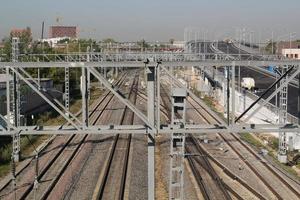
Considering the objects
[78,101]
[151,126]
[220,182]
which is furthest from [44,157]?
[78,101]

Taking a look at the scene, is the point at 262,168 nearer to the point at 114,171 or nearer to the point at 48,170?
the point at 114,171

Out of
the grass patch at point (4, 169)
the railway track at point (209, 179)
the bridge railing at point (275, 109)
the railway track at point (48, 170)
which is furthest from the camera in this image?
the bridge railing at point (275, 109)

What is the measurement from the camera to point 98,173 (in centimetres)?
1692

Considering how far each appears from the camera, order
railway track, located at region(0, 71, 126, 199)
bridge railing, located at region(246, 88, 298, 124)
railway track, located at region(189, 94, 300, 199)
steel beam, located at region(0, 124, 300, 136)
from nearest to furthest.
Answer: steel beam, located at region(0, 124, 300, 136), railway track, located at region(0, 71, 126, 199), railway track, located at region(189, 94, 300, 199), bridge railing, located at region(246, 88, 298, 124)

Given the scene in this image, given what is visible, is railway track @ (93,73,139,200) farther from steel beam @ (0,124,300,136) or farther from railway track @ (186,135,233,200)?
steel beam @ (0,124,300,136)

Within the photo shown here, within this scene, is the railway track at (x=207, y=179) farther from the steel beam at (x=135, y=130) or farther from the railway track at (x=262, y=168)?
the steel beam at (x=135, y=130)

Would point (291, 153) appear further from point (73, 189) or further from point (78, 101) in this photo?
point (78, 101)

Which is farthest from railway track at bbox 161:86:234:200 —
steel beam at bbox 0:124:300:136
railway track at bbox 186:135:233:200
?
steel beam at bbox 0:124:300:136

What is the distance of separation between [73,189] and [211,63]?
693 cm

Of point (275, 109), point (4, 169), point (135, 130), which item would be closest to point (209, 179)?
point (135, 130)

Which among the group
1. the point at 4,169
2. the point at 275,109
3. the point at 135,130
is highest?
the point at 135,130

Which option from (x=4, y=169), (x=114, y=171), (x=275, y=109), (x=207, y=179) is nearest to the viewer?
(x=207, y=179)

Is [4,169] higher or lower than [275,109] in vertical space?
lower

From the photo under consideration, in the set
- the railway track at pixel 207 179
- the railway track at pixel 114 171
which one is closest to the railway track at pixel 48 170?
the railway track at pixel 114 171
